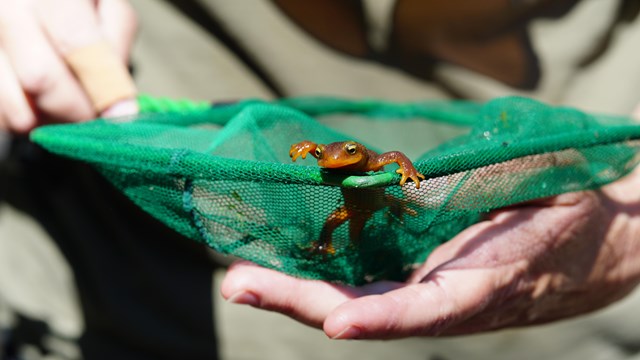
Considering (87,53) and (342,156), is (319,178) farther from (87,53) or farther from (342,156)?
(87,53)

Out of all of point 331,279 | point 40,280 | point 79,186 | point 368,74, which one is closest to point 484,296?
point 331,279

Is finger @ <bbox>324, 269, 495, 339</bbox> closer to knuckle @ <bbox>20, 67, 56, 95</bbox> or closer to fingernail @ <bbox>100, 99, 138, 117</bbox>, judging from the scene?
fingernail @ <bbox>100, 99, 138, 117</bbox>

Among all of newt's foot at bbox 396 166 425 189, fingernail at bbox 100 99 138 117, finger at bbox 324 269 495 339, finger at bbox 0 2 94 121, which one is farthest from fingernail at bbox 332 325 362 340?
finger at bbox 0 2 94 121

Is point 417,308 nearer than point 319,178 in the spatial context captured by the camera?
No

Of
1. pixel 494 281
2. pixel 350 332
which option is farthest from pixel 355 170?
pixel 494 281

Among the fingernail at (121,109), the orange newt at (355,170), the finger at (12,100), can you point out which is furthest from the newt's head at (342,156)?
the finger at (12,100)
